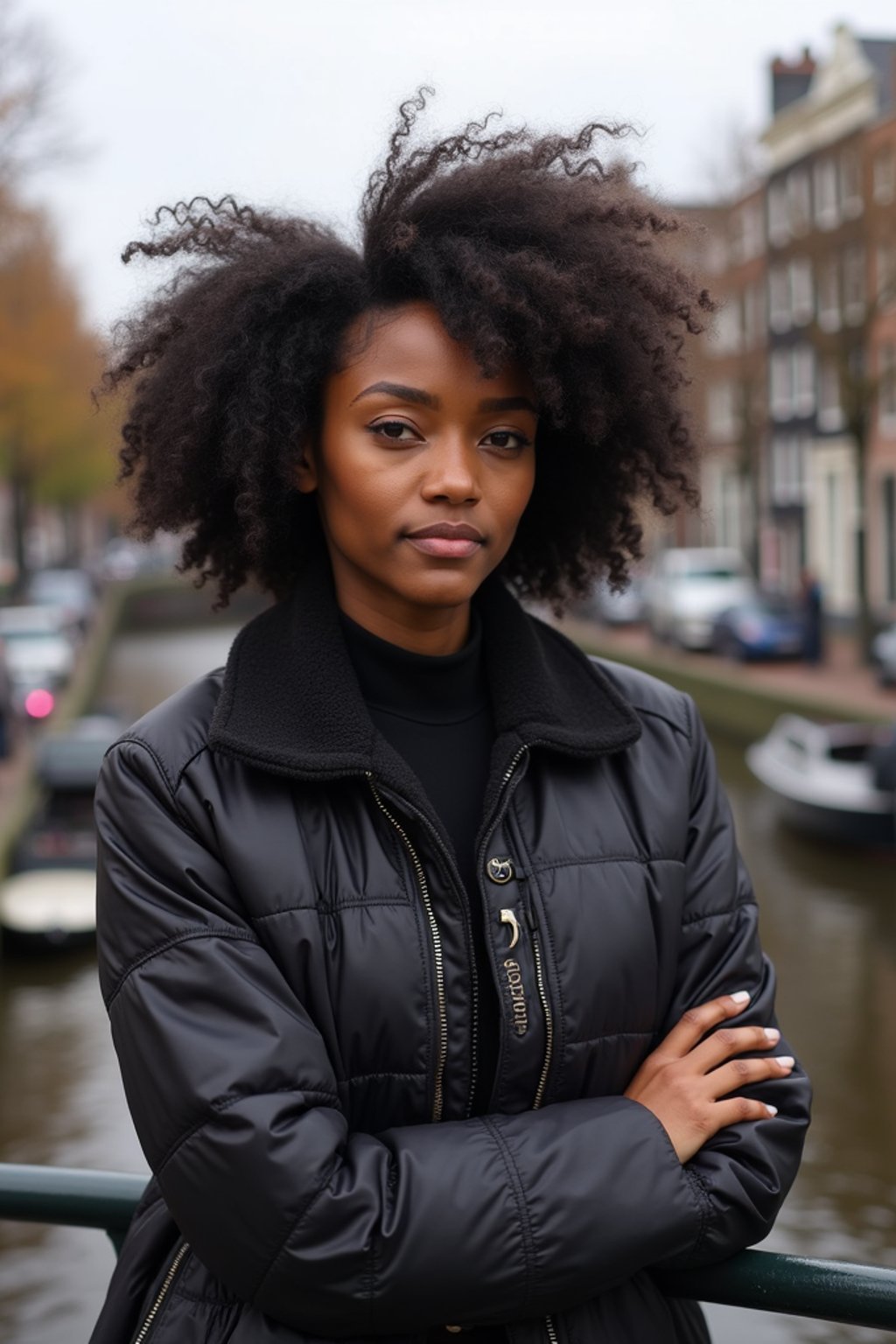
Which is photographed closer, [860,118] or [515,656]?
[515,656]

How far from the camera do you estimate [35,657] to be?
21.9m

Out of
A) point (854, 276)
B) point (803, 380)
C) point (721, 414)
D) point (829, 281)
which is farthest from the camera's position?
point (721, 414)

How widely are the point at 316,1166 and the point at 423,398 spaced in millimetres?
724

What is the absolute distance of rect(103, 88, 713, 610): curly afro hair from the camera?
1756 mm

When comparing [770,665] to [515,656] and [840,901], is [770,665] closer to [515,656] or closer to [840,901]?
[840,901]

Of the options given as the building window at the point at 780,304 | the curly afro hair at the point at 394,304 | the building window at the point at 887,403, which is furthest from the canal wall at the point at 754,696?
the curly afro hair at the point at 394,304

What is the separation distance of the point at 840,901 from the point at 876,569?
57.9ft

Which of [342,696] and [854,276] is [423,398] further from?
[854,276]

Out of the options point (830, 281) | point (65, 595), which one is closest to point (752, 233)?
point (830, 281)

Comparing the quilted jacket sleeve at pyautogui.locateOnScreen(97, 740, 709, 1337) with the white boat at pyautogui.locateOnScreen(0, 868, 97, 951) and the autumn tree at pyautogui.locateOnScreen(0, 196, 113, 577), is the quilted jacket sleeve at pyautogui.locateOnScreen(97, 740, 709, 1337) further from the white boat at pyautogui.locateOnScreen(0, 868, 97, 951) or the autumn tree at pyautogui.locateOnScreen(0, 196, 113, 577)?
the autumn tree at pyautogui.locateOnScreen(0, 196, 113, 577)

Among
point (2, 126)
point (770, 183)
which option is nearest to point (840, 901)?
point (2, 126)

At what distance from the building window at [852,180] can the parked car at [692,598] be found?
18.9 feet

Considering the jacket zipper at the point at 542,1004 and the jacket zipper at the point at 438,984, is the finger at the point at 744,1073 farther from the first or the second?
the jacket zipper at the point at 438,984

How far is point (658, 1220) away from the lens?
1.51 m
